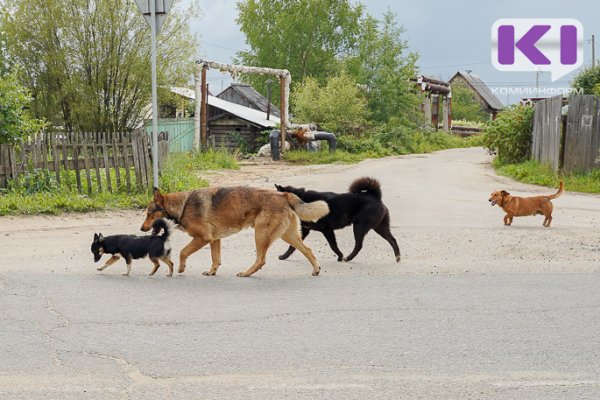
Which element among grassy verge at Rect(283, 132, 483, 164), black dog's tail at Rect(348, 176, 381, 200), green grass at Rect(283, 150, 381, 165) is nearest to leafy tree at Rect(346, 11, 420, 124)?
grassy verge at Rect(283, 132, 483, 164)

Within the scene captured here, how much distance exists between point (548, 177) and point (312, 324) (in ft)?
57.6

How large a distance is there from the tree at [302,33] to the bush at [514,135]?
115 feet

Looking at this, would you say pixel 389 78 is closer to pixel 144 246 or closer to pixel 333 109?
pixel 333 109

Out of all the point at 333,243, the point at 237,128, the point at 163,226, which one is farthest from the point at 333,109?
the point at 163,226

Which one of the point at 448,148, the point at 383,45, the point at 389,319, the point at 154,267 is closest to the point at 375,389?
the point at 389,319

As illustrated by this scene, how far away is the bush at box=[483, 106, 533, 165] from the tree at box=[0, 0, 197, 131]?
15110mm

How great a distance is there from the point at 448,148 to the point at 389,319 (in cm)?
4652

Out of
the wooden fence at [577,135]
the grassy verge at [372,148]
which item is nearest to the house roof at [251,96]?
the grassy verge at [372,148]

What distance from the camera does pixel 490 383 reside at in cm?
504

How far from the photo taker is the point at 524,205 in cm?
1318

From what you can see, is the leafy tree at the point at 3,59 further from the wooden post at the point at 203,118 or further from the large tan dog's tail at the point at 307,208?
the large tan dog's tail at the point at 307,208

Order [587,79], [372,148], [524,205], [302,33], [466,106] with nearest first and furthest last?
[524,205]
[587,79]
[372,148]
[302,33]
[466,106]

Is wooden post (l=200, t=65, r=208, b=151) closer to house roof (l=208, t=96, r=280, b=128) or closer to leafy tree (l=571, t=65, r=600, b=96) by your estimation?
house roof (l=208, t=96, r=280, b=128)

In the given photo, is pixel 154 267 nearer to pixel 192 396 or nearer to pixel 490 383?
pixel 192 396
